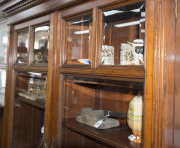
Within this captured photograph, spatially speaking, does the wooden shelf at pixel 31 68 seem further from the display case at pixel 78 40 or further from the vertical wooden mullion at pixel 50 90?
the display case at pixel 78 40

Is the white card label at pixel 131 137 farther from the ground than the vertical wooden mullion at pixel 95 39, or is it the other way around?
the vertical wooden mullion at pixel 95 39

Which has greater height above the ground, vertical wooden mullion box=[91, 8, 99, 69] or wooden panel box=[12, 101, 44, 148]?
vertical wooden mullion box=[91, 8, 99, 69]

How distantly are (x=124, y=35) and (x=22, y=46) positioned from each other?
33.7 inches

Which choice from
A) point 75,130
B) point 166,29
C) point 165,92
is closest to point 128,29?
point 166,29

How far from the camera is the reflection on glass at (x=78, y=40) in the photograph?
36.6 inches

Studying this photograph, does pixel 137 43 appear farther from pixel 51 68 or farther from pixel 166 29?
pixel 51 68

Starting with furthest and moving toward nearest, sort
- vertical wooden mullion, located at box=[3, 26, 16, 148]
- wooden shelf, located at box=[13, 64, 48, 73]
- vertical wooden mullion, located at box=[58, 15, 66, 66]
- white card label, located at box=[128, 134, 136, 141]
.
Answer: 1. vertical wooden mullion, located at box=[3, 26, 16, 148]
2. wooden shelf, located at box=[13, 64, 48, 73]
3. vertical wooden mullion, located at box=[58, 15, 66, 66]
4. white card label, located at box=[128, 134, 136, 141]

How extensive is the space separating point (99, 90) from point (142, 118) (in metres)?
0.33

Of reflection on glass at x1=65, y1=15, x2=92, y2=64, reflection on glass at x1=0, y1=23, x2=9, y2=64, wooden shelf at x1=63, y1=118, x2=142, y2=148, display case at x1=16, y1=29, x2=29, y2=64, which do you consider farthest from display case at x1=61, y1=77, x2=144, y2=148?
reflection on glass at x1=0, y1=23, x2=9, y2=64

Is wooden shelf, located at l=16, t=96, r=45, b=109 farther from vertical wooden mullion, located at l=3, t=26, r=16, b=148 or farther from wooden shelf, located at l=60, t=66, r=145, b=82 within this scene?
wooden shelf, located at l=60, t=66, r=145, b=82

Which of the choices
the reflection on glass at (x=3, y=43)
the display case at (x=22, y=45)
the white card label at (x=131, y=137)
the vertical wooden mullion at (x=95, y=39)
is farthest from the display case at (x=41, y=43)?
the reflection on glass at (x=3, y=43)

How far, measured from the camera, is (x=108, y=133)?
878mm

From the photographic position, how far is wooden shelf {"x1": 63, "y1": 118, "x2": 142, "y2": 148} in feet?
2.56

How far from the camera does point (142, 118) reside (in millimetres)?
695
